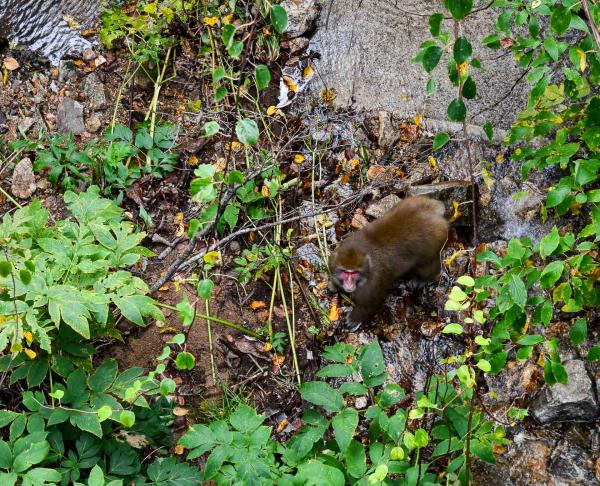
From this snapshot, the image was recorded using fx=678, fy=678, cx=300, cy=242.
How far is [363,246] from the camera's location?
4.69 meters

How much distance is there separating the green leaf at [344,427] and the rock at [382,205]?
2242mm

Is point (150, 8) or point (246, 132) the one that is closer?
point (246, 132)

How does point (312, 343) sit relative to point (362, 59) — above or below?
below

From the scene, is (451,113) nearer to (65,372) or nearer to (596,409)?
(596,409)

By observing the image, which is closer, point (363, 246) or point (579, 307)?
point (579, 307)

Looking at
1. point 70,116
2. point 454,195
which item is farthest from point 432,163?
point 70,116

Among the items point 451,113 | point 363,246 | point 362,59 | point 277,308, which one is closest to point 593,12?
point 451,113

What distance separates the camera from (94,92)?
588cm

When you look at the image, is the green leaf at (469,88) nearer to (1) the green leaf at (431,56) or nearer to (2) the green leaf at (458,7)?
(1) the green leaf at (431,56)

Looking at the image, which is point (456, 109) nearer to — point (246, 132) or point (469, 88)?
point (469, 88)

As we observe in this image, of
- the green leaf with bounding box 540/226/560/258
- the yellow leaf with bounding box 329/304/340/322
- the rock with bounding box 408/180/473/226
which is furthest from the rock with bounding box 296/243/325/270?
the green leaf with bounding box 540/226/560/258

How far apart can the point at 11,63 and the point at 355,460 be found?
15.3 ft

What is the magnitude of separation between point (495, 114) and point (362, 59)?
123cm

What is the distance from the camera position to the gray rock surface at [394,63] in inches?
209
